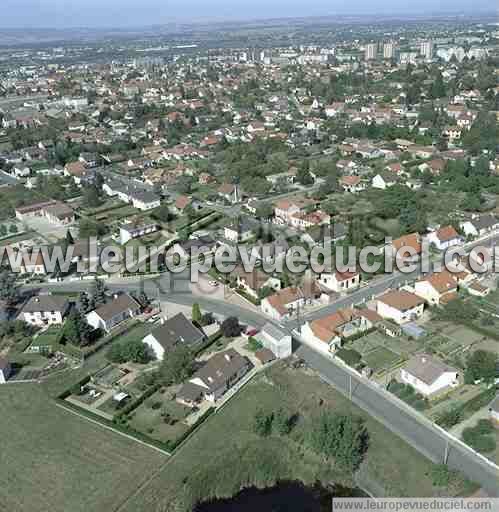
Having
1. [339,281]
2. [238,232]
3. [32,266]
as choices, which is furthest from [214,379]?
[32,266]

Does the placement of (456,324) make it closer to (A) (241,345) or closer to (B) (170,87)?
(A) (241,345)

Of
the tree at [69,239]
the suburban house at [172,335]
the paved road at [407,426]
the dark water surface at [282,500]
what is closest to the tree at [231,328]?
the suburban house at [172,335]

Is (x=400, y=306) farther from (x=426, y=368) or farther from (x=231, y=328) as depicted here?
(x=231, y=328)

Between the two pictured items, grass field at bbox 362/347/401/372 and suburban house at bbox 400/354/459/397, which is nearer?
suburban house at bbox 400/354/459/397

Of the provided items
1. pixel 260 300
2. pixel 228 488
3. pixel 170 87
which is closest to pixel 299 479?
pixel 228 488

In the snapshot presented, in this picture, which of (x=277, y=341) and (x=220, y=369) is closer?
(x=220, y=369)

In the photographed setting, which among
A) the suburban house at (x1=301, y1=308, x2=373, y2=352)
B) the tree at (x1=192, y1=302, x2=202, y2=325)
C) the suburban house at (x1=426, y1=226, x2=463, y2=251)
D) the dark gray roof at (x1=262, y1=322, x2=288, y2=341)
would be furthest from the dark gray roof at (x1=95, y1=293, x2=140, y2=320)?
the suburban house at (x1=426, y1=226, x2=463, y2=251)

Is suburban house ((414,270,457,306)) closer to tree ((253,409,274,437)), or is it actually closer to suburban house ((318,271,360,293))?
suburban house ((318,271,360,293))
